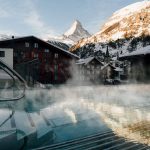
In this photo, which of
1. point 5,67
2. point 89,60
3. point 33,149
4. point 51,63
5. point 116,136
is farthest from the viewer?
point 89,60

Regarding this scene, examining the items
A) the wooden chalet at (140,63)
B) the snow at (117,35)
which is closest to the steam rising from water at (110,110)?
the wooden chalet at (140,63)

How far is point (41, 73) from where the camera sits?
36.3 m

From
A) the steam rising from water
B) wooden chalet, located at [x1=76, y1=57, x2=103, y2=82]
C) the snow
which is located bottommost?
the steam rising from water

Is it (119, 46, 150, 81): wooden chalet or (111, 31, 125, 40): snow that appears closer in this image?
(119, 46, 150, 81): wooden chalet

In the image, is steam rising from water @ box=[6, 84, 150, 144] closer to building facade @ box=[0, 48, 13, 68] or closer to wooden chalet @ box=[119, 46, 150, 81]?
wooden chalet @ box=[119, 46, 150, 81]

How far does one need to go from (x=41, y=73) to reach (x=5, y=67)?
3323 cm

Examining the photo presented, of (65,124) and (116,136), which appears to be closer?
(116,136)

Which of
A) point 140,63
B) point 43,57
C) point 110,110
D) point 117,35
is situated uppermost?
point 117,35

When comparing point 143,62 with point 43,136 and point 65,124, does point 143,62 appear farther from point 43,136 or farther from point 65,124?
point 43,136

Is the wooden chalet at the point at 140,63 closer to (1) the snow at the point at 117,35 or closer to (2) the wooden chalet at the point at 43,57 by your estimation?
Result: (2) the wooden chalet at the point at 43,57

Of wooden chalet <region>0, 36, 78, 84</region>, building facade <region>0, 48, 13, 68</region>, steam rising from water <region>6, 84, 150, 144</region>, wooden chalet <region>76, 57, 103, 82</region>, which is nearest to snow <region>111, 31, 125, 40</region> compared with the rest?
wooden chalet <region>76, 57, 103, 82</region>

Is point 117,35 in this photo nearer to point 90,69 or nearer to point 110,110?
point 90,69

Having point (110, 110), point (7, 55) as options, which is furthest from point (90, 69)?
Result: point (110, 110)

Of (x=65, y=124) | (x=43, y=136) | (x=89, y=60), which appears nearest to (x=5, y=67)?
(x=43, y=136)
